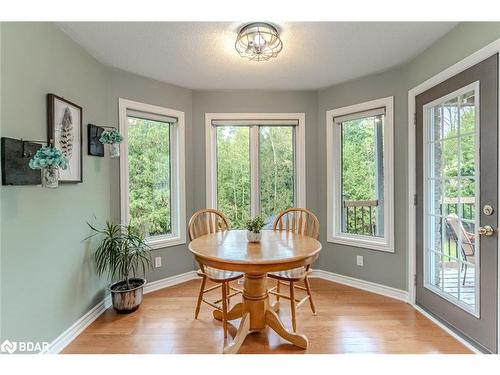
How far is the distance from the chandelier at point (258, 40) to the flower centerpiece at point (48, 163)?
1443 millimetres

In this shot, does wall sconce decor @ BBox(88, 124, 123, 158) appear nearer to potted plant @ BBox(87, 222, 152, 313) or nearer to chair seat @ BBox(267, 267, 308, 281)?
potted plant @ BBox(87, 222, 152, 313)

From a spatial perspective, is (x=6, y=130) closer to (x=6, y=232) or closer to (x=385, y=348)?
(x=6, y=232)

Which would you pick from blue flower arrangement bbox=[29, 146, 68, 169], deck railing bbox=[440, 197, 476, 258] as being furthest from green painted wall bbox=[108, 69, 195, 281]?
deck railing bbox=[440, 197, 476, 258]

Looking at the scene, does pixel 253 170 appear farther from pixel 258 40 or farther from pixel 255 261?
pixel 255 261

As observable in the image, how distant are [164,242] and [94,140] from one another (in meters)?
1.27

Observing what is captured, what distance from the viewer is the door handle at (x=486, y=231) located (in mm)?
1571

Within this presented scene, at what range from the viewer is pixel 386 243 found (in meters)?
2.63

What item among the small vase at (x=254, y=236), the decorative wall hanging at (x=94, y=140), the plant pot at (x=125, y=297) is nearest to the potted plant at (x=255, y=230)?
the small vase at (x=254, y=236)

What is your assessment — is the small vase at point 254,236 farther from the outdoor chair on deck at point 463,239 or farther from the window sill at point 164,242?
the outdoor chair on deck at point 463,239

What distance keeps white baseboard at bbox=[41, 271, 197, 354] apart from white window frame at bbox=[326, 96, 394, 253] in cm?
187

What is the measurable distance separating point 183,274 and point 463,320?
262 cm

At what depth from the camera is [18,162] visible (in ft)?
4.78

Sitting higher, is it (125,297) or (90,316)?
(125,297)

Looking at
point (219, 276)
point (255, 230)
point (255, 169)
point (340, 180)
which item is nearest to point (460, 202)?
point (340, 180)
